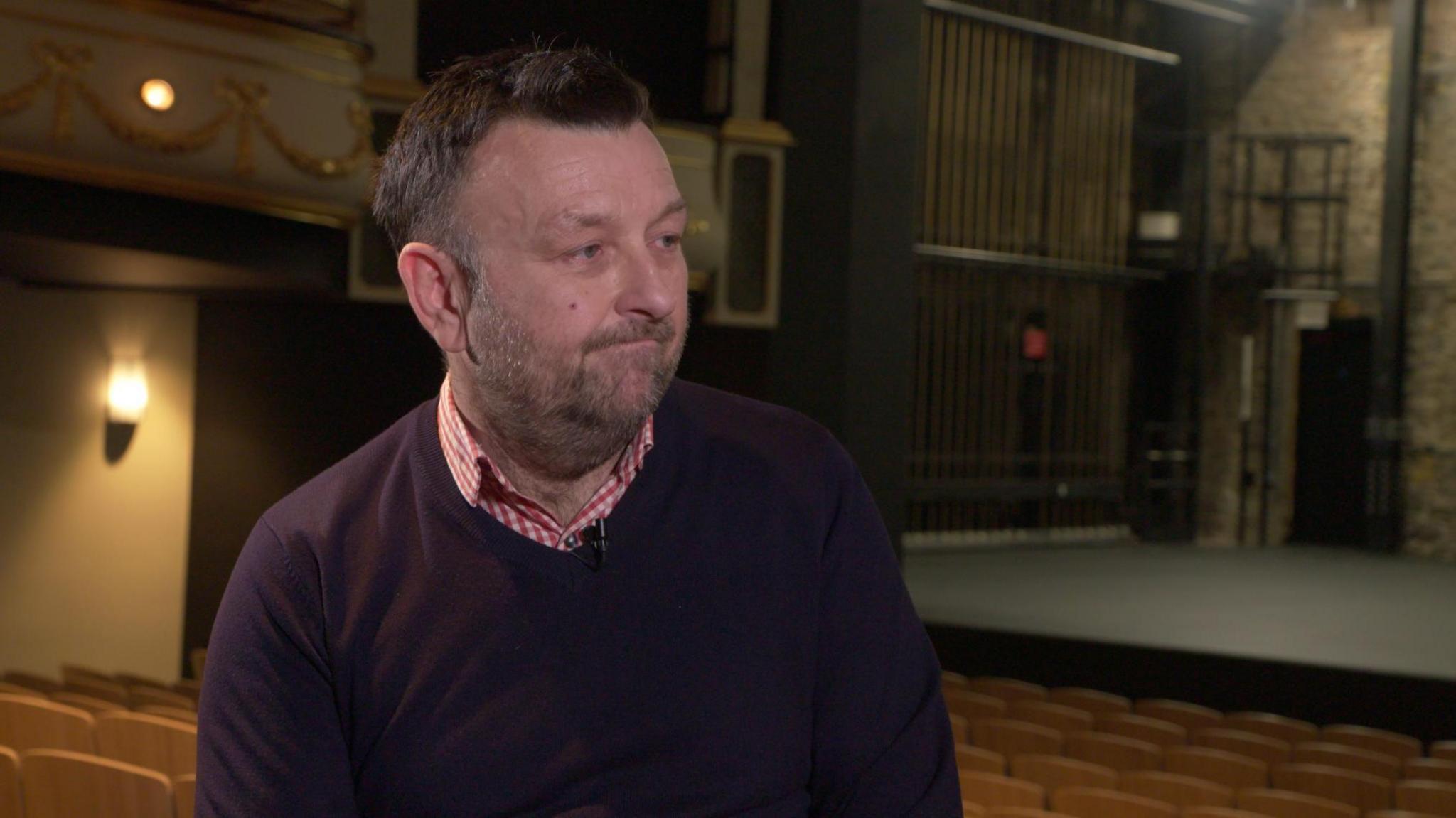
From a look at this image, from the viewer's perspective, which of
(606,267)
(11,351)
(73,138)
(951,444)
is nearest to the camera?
(606,267)

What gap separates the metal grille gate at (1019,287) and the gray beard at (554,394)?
1052 cm

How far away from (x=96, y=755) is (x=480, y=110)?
3117 millimetres

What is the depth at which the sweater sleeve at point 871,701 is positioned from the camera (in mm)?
1174

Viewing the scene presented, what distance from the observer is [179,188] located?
5.44m

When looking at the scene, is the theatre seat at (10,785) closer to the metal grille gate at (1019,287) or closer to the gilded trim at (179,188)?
the gilded trim at (179,188)

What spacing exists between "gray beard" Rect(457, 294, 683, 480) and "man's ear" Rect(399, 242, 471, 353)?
0.02 m

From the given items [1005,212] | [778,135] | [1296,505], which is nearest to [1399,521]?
[1296,505]

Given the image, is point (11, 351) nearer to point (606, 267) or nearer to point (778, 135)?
point (778, 135)

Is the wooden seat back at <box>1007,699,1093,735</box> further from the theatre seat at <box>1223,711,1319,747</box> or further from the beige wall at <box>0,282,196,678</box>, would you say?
the beige wall at <box>0,282,196,678</box>

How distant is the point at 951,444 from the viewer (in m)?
12.0

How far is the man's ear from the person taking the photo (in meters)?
1.18

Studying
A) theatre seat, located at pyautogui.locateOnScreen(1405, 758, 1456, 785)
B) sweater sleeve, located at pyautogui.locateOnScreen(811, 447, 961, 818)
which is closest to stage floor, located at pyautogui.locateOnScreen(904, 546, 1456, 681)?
theatre seat, located at pyautogui.locateOnScreen(1405, 758, 1456, 785)

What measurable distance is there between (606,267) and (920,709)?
43 cm

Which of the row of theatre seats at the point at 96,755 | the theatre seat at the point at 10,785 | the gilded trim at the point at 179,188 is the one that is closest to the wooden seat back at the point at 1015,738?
the row of theatre seats at the point at 96,755
